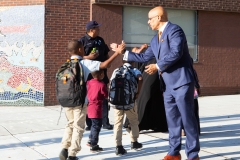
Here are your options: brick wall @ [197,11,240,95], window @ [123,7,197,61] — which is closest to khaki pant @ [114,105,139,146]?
window @ [123,7,197,61]

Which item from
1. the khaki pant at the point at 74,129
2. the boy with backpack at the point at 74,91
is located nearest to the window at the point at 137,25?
the boy with backpack at the point at 74,91

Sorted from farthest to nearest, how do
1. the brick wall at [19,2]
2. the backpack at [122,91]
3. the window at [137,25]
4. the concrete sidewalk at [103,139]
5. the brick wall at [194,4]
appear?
the window at [137,25]
the brick wall at [194,4]
the brick wall at [19,2]
the concrete sidewalk at [103,139]
the backpack at [122,91]

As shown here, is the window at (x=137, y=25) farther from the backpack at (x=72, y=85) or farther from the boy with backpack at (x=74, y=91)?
the backpack at (x=72, y=85)

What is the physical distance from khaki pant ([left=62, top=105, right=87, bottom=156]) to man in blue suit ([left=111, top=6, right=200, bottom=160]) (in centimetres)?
107

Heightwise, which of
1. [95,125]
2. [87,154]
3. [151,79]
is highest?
[151,79]

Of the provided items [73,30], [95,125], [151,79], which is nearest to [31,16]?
[73,30]

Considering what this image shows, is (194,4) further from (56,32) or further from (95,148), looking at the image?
(95,148)

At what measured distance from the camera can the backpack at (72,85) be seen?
5.48 metres

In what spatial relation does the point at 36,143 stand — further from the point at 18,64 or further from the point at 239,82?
the point at 239,82

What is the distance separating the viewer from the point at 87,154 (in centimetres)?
621

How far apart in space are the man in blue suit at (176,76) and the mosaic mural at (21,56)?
698 centimetres

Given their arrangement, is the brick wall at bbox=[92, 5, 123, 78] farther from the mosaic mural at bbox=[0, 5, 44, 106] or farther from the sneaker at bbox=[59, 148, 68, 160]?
the sneaker at bbox=[59, 148, 68, 160]

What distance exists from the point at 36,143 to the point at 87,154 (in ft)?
3.94

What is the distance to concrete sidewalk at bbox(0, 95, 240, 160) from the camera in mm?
6141
